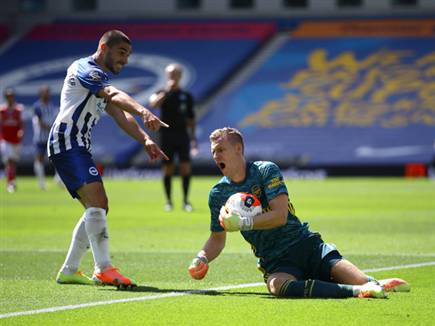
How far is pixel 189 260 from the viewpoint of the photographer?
37.2 feet

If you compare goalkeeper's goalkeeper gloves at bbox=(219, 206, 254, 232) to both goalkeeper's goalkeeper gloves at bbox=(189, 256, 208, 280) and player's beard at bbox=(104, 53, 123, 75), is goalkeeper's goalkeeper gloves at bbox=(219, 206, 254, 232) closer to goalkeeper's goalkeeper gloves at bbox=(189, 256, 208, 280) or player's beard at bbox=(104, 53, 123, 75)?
goalkeeper's goalkeeper gloves at bbox=(189, 256, 208, 280)

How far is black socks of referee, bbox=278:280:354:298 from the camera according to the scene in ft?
26.1

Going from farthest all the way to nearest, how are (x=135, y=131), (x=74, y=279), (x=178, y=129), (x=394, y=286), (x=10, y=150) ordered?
(x=10, y=150)
(x=178, y=129)
(x=74, y=279)
(x=135, y=131)
(x=394, y=286)

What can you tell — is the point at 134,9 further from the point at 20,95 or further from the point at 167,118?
the point at 167,118

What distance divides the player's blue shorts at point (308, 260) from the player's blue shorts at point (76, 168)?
1753mm

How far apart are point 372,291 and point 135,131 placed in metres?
2.41

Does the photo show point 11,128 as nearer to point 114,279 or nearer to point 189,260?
point 189,260

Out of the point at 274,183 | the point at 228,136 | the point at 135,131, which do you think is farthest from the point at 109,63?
the point at 274,183

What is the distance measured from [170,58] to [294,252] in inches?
1360

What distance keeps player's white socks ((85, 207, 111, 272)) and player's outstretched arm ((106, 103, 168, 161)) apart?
736 millimetres

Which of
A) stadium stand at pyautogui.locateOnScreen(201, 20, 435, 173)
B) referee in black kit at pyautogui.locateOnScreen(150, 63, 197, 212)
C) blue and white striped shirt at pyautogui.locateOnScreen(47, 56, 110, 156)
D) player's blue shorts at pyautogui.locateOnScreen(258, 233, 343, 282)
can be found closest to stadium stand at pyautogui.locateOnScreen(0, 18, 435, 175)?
stadium stand at pyautogui.locateOnScreen(201, 20, 435, 173)

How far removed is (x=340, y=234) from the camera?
572 inches

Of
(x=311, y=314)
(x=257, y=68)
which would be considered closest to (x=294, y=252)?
(x=311, y=314)

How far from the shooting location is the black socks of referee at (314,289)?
7.96 meters
